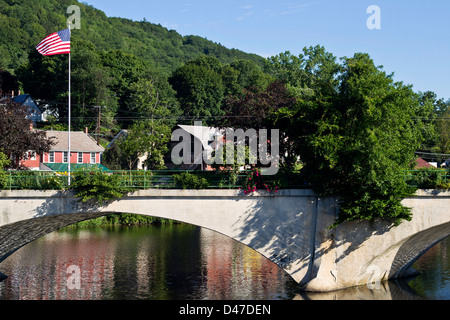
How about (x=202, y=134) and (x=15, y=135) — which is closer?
(x=15, y=135)

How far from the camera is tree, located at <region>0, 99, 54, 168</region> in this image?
34.7 metres

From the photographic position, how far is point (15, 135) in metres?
35.2

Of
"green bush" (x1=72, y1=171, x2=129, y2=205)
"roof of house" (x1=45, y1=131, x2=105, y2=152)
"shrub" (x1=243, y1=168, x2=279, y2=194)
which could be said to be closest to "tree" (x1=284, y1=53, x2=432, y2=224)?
"shrub" (x1=243, y1=168, x2=279, y2=194)

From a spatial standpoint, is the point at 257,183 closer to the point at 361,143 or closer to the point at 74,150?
the point at 361,143

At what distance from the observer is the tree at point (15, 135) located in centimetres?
3469

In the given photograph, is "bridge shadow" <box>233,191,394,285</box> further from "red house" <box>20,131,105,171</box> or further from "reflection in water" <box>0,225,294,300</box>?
"red house" <box>20,131,105,171</box>

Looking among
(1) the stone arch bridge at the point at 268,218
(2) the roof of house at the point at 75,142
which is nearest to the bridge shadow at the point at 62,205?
(1) the stone arch bridge at the point at 268,218

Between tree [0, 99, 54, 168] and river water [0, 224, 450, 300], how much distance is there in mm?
8087

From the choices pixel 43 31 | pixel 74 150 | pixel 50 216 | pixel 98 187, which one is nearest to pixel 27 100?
pixel 74 150

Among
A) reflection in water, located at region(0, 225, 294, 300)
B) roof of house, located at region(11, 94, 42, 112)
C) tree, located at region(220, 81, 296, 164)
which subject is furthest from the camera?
roof of house, located at region(11, 94, 42, 112)

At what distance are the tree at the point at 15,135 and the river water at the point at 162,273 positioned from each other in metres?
8.09

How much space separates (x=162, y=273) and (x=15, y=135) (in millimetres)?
13337

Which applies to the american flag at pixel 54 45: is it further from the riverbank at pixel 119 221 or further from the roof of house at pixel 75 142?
the roof of house at pixel 75 142
